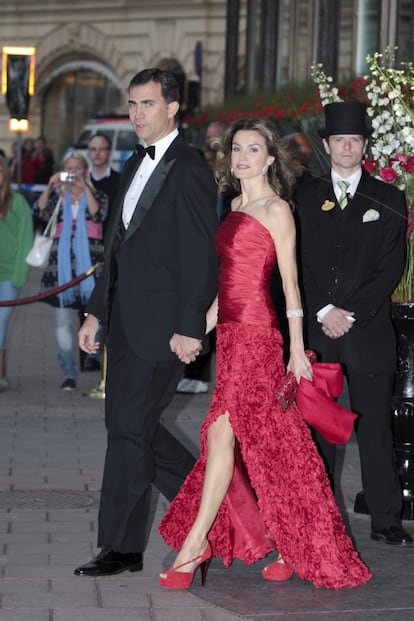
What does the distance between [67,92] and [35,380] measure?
127ft

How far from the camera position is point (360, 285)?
7.28m

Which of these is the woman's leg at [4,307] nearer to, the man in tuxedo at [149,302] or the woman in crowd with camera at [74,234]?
the woman in crowd with camera at [74,234]

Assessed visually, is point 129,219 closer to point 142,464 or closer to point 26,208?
point 142,464

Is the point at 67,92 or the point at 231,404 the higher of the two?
the point at 67,92

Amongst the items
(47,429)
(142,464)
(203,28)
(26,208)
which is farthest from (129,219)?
(203,28)

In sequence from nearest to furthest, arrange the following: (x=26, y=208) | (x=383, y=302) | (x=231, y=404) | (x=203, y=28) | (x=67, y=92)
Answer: (x=231, y=404) < (x=383, y=302) < (x=26, y=208) < (x=203, y=28) < (x=67, y=92)

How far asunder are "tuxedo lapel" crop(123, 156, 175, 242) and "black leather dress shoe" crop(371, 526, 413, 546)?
74.8 inches

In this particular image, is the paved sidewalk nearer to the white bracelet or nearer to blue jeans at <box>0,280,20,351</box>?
the white bracelet

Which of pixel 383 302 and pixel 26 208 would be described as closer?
pixel 383 302

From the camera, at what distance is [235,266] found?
6426mm

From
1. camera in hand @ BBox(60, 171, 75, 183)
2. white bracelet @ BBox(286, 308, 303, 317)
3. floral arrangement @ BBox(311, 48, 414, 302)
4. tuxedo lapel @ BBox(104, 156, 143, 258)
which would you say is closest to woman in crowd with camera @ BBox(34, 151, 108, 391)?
camera in hand @ BBox(60, 171, 75, 183)

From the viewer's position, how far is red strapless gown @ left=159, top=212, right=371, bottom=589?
6383 millimetres

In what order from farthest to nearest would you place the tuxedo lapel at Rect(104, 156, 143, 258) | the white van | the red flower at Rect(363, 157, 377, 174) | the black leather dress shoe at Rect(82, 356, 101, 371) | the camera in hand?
the white van → the black leather dress shoe at Rect(82, 356, 101, 371) → the camera in hand → the red flower at Rect(363, 157, 377, 174) → the tuxedo lapel at Rect(104, 156, 143, 258)

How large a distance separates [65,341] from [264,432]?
628 centimetres
